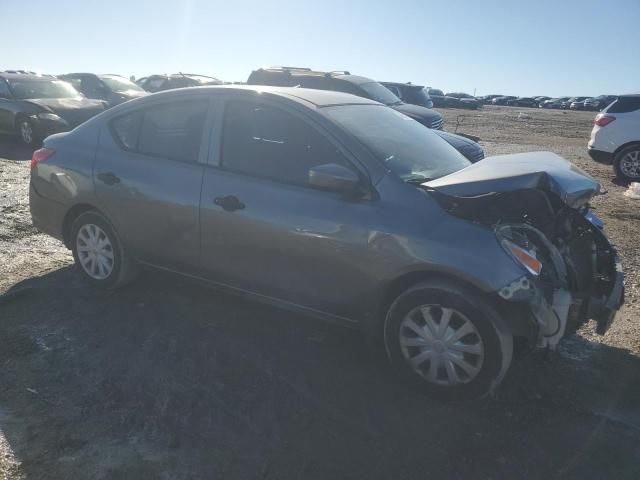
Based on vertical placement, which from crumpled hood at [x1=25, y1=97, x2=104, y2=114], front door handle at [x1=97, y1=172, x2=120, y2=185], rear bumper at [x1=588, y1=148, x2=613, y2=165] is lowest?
crumpled hood at [x1=25, y1=97, x2=104, y2=114]

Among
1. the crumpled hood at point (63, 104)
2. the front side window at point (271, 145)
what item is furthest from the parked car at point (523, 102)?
the front side window at point (271, 145)

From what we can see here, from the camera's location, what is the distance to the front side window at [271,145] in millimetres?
3422

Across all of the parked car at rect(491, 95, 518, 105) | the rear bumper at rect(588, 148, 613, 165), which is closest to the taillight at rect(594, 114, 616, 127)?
the rear bumper at rect(588, 148, 613, 165)

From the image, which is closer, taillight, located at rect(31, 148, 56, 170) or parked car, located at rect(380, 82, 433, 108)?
taillight, located at rect(31, 148, 56, 170)

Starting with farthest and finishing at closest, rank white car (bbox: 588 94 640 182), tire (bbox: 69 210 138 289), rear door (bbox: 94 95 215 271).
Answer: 1. white car (bbox: 588 94 640 182)
2. tire (bbox: 69 210 138 289)
3. rear door (bbox: 94 95 215 271)

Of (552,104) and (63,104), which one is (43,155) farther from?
(552,104)

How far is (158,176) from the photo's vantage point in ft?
12.8

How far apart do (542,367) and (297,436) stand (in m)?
1.80

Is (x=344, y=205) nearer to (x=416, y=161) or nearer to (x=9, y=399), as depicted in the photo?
(x=416, y=161)

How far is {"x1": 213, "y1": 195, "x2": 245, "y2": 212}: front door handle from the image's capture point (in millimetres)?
3532

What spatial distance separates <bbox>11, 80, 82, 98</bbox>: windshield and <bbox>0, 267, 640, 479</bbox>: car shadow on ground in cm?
969

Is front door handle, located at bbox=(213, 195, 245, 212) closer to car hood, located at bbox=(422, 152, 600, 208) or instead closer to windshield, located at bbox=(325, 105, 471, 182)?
windshield, located at bbox=(325, 105, 471, 182)

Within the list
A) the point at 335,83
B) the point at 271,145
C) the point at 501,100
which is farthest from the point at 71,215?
the point at 501,100

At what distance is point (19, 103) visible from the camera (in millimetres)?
11562
